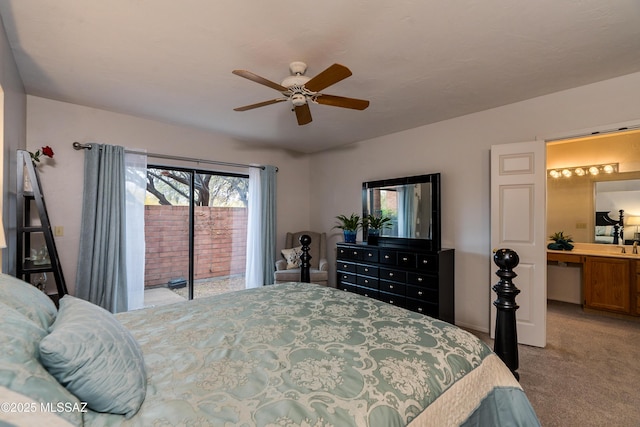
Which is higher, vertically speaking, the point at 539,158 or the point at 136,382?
the point at 539,158

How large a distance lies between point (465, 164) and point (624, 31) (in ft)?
5.54

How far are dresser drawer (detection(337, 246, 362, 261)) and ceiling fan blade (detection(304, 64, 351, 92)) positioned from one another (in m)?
2.39

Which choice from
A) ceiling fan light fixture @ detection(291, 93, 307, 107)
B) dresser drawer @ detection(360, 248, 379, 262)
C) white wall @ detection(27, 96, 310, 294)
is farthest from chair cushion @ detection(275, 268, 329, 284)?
ceiling fan light fixture @ detection(291, 93, 307, 107)

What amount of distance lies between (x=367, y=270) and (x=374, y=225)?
0.67 metres

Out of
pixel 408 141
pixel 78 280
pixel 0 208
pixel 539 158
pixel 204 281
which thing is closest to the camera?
pixel 0 208

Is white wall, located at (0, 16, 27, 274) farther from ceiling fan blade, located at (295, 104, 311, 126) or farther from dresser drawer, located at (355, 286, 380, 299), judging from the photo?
dresser drawer, located at (355, 286, 380, 299)

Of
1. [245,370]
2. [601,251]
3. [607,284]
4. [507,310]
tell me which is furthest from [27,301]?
[601,251]

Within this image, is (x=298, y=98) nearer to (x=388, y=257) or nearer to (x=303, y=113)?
(x=303, y=113)

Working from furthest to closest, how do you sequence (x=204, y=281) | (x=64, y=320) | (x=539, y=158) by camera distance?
(x=204, y=281) < (x=539, y=158) < (x=64, y=320)

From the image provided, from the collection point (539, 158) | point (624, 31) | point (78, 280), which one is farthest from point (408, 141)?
point (78, 280)

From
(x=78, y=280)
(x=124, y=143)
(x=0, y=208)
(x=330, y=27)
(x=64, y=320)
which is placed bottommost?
(x=78, y=280)

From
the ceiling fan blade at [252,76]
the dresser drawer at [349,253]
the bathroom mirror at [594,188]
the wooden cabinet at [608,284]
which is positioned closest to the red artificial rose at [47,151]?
the ceiling fan blade at [252,76]

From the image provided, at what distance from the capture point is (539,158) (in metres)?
2.82

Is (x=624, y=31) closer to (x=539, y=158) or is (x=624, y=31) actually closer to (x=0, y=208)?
(x=539, y=158)
